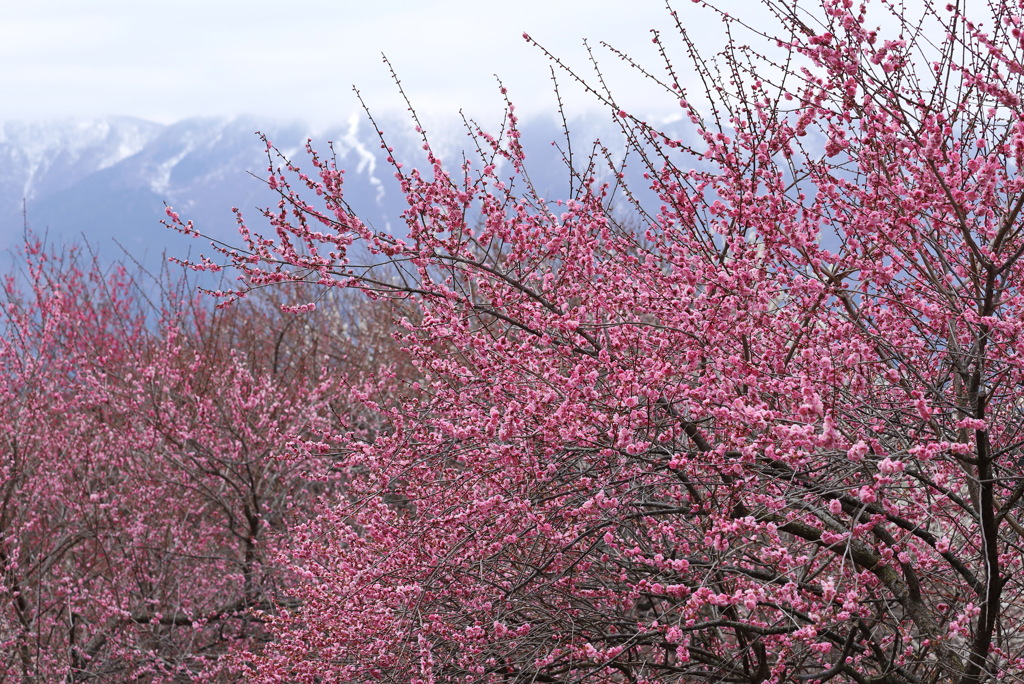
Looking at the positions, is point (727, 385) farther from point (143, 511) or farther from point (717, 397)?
point (143, 511)

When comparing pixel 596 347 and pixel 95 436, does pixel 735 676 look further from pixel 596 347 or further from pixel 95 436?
pixel 95 436

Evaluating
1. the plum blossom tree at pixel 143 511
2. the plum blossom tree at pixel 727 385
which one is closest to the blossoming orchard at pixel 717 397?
the plum blossom tree at pixel 727 385

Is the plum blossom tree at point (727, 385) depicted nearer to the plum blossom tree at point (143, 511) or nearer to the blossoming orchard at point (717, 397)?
the blossoming orchard at point (717, 397)

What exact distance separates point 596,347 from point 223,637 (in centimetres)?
721

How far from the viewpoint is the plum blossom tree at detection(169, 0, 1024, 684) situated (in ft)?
12.5

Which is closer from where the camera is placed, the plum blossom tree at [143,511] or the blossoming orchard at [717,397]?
the blossoming orchard at [717,397]

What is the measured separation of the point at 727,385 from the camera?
3779 mm

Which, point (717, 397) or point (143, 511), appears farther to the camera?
point (143, 511)

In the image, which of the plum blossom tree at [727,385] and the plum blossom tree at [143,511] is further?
the plum blossom tree at [143,511]

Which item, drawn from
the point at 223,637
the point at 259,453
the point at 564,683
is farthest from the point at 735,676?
the point at 259,453

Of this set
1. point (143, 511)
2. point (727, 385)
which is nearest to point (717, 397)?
point (727, 385)

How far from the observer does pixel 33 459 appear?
10.2 metres

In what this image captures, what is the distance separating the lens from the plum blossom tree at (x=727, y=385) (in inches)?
150

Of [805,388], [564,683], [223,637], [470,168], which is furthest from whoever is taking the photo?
[223,637]
